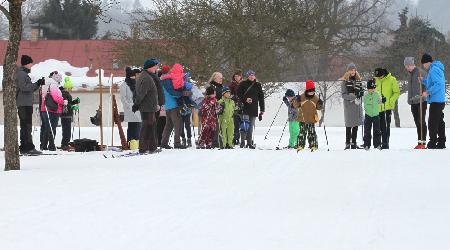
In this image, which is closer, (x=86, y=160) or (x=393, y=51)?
(x=86, y=160)

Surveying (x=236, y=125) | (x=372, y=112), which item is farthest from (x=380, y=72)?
(x=236, y=125)

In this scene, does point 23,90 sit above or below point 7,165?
above

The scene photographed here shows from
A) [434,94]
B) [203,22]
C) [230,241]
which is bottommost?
[230,241]

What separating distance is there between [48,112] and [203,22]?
56.9 feet

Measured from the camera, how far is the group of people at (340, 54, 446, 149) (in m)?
15.0

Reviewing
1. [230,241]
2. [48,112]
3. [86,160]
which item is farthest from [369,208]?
[48,112]

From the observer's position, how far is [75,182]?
9781mm

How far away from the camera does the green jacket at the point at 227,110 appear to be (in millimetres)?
17000

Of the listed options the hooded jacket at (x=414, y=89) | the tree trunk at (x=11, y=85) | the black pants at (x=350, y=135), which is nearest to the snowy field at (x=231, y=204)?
the tree trunk at (x=11, y=85)

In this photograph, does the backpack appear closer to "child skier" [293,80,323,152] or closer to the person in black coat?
the person in black coat

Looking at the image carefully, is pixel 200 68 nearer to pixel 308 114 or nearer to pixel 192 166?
pixel 308 114

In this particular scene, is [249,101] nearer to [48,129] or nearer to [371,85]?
[371,85]

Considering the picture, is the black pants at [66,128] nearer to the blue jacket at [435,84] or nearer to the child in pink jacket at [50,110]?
the child in pink jacket at [50,110]

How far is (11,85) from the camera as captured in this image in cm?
1193
